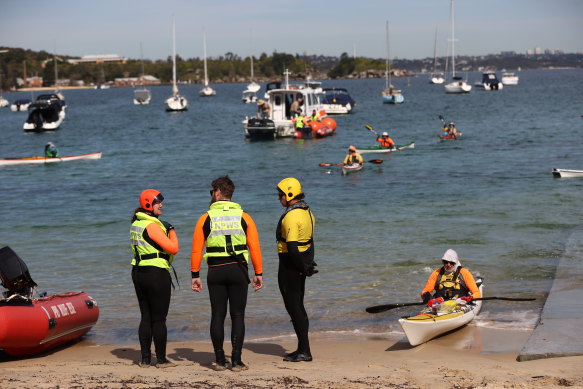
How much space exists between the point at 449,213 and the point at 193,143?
114 feet

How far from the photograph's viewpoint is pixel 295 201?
27.3 feet

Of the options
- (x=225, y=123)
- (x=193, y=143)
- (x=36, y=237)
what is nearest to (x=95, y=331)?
(x=36, y=237)

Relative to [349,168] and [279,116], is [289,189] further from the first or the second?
[279,116]

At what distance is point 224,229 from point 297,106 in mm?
43168

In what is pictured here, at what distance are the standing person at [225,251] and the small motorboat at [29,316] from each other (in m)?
2.34

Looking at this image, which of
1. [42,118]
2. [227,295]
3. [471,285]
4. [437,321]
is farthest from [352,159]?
[42,118]

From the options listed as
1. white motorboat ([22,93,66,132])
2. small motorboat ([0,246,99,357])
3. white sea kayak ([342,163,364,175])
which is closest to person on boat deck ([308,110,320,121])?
white sea kayak ([342,163,364,175])

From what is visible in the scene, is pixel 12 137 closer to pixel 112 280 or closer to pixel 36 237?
pixel 36 237

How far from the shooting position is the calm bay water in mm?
12727

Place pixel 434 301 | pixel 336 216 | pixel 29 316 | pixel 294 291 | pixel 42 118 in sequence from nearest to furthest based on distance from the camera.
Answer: pixel 294 291, pixel 29 316, pixel 434 301, pixel 336 216, pixel 42 118

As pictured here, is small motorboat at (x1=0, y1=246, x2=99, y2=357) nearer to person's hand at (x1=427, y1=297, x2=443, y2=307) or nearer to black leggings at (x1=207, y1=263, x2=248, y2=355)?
black leggings at (x1=207, y1=263, x2=248, y2=355)

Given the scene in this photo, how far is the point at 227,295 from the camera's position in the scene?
8133 millimetres

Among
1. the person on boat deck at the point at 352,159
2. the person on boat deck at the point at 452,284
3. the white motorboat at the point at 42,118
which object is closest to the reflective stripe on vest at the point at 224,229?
the person on boat deck at the point at 452,284

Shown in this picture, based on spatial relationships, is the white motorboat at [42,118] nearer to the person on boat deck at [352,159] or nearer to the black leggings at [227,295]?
the person on boat deck at [352,159]
